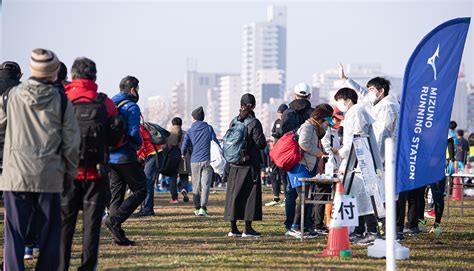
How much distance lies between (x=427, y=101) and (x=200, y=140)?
25.1 feet

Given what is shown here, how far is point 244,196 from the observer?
12992 mm

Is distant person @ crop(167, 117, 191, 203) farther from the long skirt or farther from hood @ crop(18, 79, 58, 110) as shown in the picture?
hood @ crop(18, 79, 58, 110)

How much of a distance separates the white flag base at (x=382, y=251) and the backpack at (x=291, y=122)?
3552 millimetres

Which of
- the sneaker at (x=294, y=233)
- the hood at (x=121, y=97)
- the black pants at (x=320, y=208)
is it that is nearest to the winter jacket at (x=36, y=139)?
the hood at (x=121, y=97)

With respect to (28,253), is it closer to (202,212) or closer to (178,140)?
→ (202,212)

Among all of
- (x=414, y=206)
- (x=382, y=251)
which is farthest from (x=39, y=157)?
(x=414, y=206)

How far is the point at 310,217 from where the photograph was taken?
520 inches

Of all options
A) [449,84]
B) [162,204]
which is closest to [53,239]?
[449,84]

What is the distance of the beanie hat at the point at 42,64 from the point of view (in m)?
7.68

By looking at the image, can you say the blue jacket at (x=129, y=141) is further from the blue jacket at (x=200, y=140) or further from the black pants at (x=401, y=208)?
the blue jacket at (x=200, y=140)

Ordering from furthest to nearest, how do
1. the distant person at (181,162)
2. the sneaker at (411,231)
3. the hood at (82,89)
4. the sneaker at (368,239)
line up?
the distant person at (181,162)
the sneaker at (411,231)
the sneaker at (368,239)
the hood at (82,89)

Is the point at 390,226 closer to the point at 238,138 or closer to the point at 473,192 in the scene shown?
the point at 238,138

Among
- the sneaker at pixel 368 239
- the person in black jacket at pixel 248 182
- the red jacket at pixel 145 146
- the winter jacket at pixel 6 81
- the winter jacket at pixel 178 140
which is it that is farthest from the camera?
the winter jacket at pixel 178 140

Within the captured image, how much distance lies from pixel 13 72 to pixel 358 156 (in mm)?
3989
